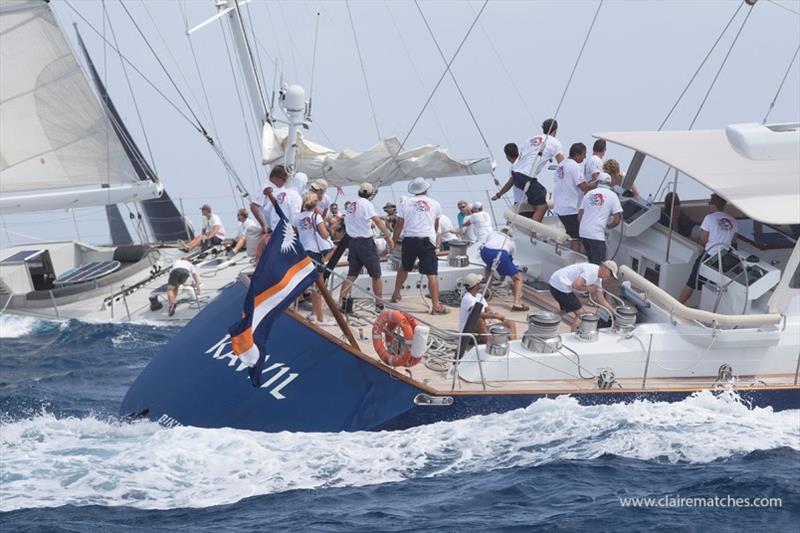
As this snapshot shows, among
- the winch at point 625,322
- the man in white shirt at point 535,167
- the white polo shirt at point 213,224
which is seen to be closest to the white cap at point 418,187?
the man in white shirt at point 535,167

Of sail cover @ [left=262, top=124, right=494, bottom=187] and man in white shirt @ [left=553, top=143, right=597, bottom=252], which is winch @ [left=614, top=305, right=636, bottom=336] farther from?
sail cover @ [left=262, top=124, right=494, bottom=187]

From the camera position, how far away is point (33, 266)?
806 inches

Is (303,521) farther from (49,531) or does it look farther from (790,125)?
(790,125)

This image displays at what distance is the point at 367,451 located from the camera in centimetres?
974

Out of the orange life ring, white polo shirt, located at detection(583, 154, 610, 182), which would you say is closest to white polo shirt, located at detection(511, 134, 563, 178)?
white polo shirt, located at detection(583, 154, 610, 182)

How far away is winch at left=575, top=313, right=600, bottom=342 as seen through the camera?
1043cm

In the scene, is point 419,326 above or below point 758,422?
above

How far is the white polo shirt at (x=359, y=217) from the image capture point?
1170cm

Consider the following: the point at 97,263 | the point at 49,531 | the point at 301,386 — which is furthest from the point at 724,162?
the point at 97,263

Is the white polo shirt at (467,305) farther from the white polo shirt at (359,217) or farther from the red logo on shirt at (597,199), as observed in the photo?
the red logo on shirt at (597,199)

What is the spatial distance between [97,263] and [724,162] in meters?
13.2

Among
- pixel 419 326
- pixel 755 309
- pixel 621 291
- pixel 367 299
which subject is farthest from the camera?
pixel 367 299

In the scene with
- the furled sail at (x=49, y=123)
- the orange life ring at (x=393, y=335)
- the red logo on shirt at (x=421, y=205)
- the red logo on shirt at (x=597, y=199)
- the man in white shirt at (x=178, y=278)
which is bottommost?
the man in white shirt at (x=178, y=278)

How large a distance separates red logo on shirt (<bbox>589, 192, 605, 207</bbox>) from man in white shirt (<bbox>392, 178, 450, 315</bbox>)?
1563 millimetres
